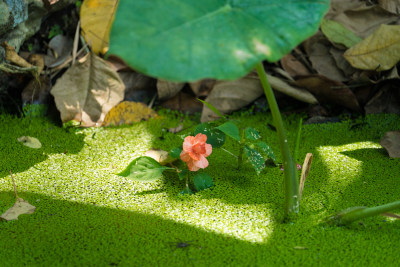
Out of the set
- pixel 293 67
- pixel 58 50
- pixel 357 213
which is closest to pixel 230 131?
pixel 357 213

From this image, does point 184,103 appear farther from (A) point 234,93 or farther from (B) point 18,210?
(B) point 18,210

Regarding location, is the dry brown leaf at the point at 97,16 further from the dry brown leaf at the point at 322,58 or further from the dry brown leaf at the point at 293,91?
the dry brown leaf at the point at 322,58

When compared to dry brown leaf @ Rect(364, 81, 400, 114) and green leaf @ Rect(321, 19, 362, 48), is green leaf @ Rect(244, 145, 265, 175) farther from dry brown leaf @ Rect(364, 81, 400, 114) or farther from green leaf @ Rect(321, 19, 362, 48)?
green leaf @ Rect(321, 19, 362, 48)

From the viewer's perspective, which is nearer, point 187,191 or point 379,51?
Answer: point 187,191

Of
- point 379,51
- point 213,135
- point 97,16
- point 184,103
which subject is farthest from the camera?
point 184,103

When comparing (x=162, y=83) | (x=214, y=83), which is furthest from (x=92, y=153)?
(x=214, y=83)

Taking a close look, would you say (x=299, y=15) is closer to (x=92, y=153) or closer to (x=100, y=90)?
(x=92, y=153)

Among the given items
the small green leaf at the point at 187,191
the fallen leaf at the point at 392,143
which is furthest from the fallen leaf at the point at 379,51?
the small green leaf at the point at 187,191
